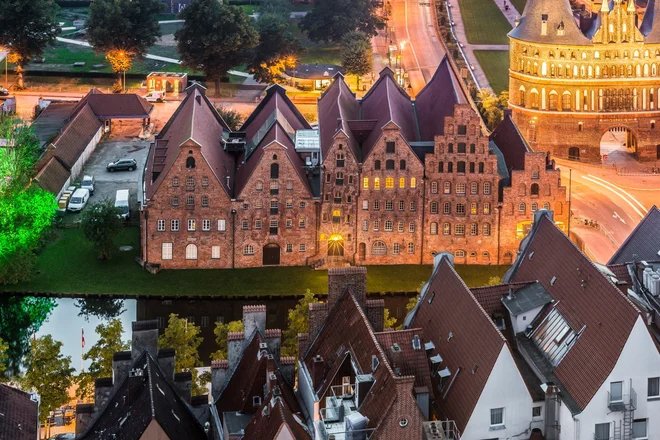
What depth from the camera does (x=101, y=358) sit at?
378ft

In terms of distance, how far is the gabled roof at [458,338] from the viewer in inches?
3511

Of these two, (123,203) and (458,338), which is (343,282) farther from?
(123,203)

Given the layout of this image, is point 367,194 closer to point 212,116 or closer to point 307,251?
point 307,251

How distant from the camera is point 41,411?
108625mm

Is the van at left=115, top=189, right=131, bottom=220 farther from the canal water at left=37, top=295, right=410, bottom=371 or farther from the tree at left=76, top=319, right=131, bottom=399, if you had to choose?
the tree at left=76, top=319, right=131, bottom=399

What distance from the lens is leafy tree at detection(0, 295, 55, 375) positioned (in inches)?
5353

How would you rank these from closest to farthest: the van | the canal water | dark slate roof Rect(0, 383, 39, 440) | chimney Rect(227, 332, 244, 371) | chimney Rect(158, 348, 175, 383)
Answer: dark slate roof Rect(0, 383, 39, 440) → chimney Rect(158, 348, 175, 383) → chimney Rect(227, 332, 244, 371) → the canal water → the van

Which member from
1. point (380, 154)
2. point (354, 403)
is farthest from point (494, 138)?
point (354, 403)

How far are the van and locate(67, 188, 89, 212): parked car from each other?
3.51 m

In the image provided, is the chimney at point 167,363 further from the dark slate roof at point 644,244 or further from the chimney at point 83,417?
the dark slate roof at point 644,244

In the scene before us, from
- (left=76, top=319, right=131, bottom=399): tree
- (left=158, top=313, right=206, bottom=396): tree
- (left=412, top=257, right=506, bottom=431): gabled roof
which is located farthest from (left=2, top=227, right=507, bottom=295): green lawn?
(left=412, top=257, right=506, bottom=431): gabled roof

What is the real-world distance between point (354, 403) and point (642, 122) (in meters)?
116

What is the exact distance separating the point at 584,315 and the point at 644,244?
18.3 meters

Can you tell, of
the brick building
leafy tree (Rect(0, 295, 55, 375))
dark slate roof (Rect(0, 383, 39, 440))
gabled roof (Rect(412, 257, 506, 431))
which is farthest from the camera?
the brick building
